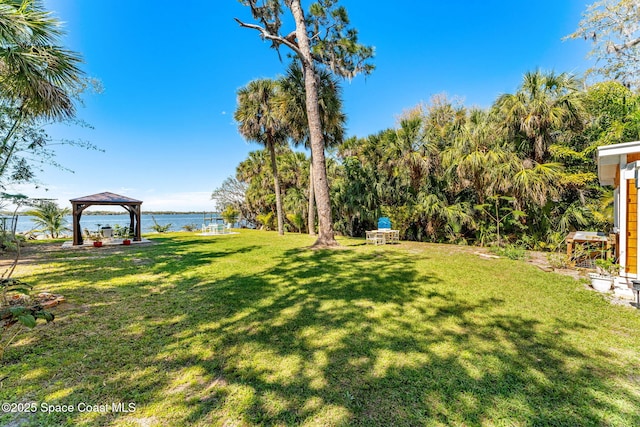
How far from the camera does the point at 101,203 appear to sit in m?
11.0

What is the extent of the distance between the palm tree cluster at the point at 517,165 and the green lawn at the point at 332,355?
5.17 meters

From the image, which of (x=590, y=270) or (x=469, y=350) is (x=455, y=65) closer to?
(x=590, y=270)

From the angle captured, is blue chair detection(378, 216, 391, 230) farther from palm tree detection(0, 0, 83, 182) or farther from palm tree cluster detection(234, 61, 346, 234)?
palm tree detection(0, 0, 83, 182)

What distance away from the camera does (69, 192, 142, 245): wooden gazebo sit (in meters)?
10.5

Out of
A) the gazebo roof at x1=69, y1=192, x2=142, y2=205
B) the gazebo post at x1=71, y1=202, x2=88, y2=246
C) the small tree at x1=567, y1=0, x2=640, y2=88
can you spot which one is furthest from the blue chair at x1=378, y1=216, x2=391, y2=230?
the gazebo post at x1=71, y1=202, x2=88, y2=246

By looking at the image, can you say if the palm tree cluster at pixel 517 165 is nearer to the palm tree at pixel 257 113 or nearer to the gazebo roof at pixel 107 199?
the palm tree at pixel 257 113

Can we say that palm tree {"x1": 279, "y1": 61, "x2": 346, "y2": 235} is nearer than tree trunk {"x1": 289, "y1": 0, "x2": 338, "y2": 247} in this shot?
No

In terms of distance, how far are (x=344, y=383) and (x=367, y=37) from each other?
1399 centimetres

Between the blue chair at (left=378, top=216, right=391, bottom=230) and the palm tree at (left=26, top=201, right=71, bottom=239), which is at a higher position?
the palm tree at (left=26, top=201, right=71, bottom=239)

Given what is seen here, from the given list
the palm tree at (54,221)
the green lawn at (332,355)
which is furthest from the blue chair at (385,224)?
the palm tree at (54,221)

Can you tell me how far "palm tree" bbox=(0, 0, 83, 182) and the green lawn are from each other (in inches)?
150

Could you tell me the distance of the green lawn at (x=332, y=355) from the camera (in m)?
1.86

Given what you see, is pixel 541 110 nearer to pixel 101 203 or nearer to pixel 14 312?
pixel 14 312

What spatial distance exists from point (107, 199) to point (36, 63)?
7734 millimetres
